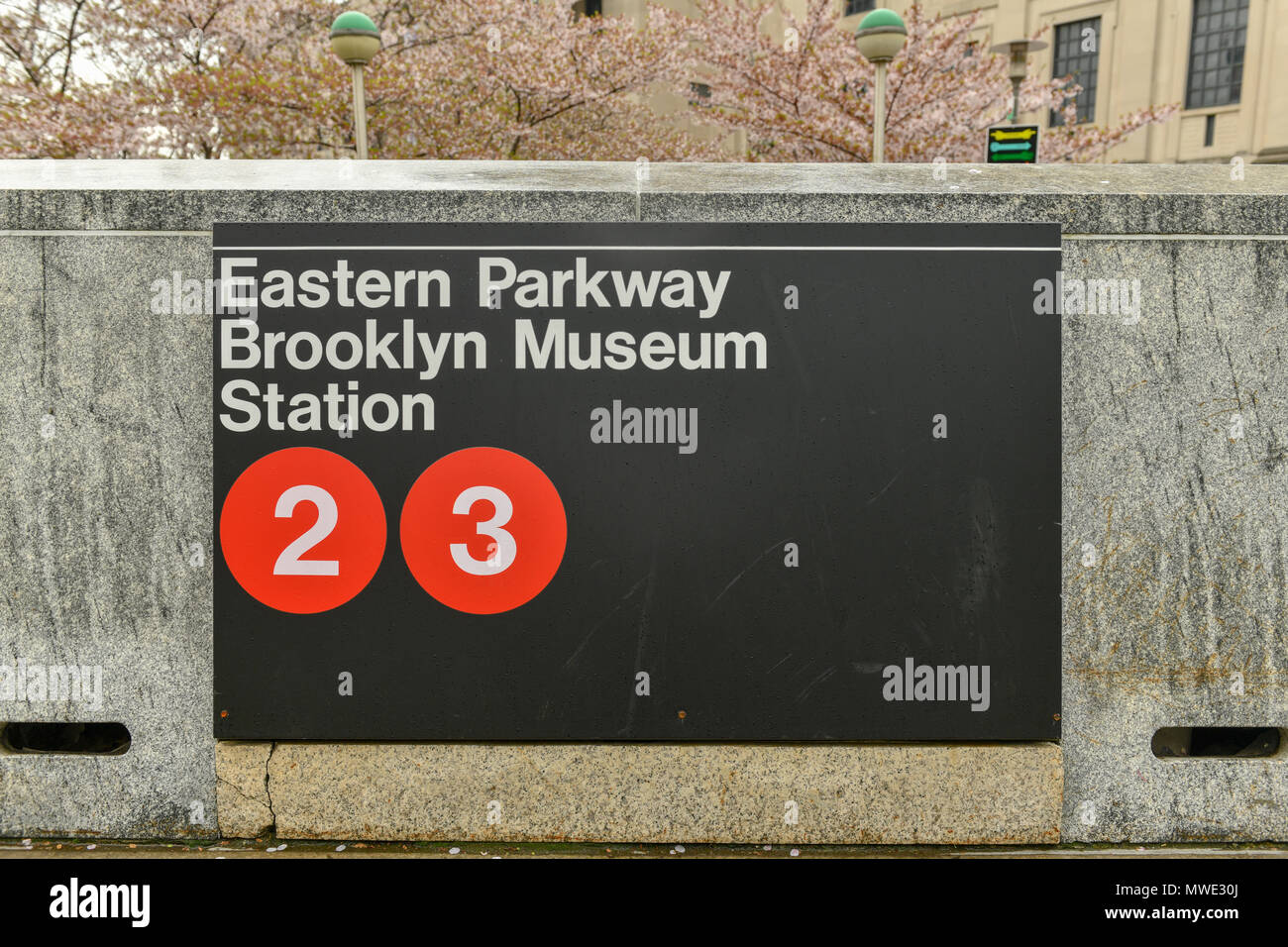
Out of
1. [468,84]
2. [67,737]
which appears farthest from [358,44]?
[67,737]

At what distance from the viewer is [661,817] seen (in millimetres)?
3115

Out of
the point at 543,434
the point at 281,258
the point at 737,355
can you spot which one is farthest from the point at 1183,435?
the point at 281,258

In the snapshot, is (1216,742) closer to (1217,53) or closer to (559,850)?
(559,850)

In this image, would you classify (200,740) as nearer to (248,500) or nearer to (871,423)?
(248,500)

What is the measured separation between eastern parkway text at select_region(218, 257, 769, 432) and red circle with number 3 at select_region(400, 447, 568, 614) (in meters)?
0.25

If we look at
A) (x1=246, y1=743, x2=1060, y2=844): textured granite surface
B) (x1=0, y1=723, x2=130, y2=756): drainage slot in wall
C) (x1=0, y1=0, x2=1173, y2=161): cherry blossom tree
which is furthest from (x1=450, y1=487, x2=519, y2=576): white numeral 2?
(x1=0, y1=0, x2=1173, y2=161): cherry blossom tree

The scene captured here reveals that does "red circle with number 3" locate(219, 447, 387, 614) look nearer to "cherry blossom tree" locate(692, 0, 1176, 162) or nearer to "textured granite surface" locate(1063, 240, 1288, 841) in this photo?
"textured granite surface" locate(1063, 240, 1288, 841)

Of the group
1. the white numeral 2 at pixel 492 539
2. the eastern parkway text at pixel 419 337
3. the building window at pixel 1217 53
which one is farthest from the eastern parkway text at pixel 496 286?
the building window at pixel 1217 53

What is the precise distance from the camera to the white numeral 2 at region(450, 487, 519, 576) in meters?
3.09

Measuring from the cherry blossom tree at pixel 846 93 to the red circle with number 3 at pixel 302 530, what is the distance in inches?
463

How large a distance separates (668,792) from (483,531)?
1128 millimetres

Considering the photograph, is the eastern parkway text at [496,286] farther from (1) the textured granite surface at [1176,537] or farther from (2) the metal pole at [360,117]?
(2) the metal pole at [360,117]

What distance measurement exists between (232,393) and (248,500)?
38cm

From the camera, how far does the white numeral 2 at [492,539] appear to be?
10.1 ft
